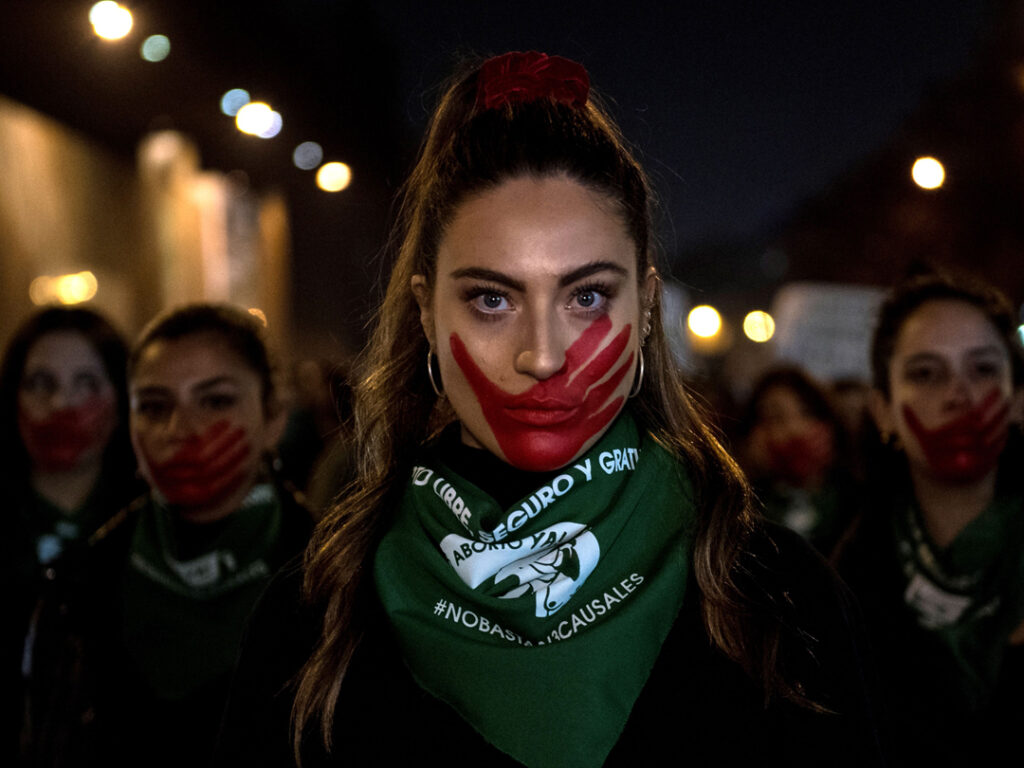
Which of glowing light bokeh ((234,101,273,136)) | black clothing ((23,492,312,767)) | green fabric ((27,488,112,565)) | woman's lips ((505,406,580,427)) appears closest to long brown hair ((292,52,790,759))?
woman's lips ((505,406,580,427))

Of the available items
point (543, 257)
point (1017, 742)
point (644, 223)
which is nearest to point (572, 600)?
point (543, 257)

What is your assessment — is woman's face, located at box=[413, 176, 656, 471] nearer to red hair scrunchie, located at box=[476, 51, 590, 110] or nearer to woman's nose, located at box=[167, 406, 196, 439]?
red hair scrunchie, located at box=[476, 51, 590, 110]

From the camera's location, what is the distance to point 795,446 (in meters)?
5.17

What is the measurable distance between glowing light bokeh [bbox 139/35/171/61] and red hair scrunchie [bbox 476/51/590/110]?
706 cm

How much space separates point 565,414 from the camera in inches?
72.5

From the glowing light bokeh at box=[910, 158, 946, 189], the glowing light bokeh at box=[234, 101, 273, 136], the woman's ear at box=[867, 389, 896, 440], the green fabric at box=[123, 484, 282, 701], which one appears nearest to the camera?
the green fabric at box=[123, 484, 282, 701]

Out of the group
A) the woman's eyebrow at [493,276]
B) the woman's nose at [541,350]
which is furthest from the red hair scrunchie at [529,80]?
the woman's nose at [541,350]

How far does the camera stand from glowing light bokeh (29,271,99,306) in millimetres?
8883

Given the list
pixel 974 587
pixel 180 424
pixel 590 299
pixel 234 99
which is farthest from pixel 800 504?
pixel 234 99

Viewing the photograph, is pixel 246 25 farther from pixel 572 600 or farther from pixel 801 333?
pixel 572 600

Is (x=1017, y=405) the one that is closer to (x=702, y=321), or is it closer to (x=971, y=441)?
(x=971, y=441)

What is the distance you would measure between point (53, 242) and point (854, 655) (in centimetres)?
930

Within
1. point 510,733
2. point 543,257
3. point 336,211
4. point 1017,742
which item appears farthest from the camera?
point 336,211

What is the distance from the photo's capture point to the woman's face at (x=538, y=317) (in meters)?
1.83
